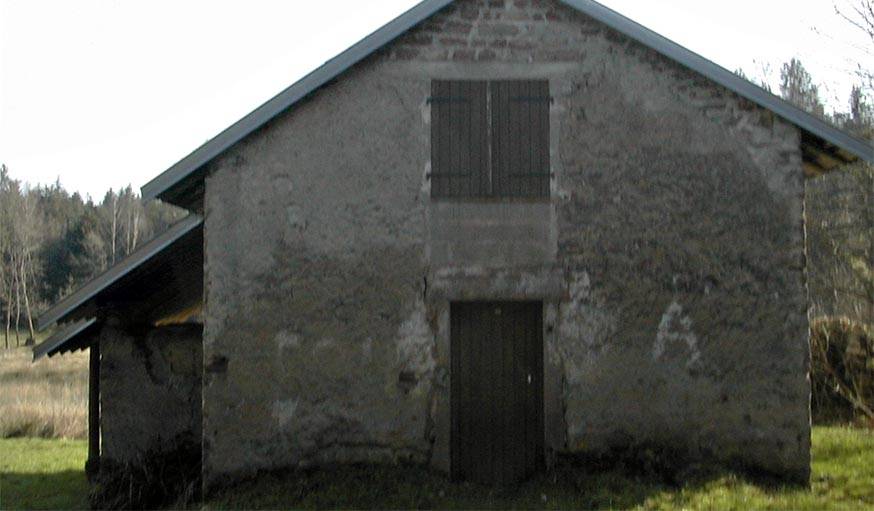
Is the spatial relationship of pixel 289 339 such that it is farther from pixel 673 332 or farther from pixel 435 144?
pixel 673 332

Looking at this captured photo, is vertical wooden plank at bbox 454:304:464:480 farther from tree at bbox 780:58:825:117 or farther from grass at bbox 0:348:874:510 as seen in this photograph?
tree at bbox 780:58:825:117

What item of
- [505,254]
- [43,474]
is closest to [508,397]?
[505,254]

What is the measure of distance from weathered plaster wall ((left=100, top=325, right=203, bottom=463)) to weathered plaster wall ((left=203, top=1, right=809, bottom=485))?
2291 mm

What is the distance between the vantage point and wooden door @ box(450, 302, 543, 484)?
1062 cm

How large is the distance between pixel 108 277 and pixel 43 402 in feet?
37.8

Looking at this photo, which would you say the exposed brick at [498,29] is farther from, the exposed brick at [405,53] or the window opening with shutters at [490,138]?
the exposed brick at [405,53]

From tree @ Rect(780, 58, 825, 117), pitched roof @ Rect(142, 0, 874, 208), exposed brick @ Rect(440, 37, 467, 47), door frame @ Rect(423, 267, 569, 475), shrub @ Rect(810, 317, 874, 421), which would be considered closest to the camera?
pitched roof @ Rect(142, 0, 874, 208)

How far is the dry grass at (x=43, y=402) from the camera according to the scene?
65.1 ft

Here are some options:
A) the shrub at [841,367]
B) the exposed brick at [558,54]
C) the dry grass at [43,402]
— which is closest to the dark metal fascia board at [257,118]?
the exposed brick at [558,54]

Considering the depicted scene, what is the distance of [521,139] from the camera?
417 inches

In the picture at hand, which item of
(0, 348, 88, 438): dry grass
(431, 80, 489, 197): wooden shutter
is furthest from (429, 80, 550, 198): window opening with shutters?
(0, 348, 88, 438): dry grass

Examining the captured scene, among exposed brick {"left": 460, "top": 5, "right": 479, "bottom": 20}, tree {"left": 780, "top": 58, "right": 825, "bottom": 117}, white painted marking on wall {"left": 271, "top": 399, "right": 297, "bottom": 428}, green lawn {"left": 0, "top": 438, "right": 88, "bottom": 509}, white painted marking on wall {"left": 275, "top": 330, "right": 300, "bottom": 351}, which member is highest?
tree {"left": 780, "top": 58, "right": 825, "bottom": 117}

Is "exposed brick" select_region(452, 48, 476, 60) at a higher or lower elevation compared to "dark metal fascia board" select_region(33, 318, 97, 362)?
higher

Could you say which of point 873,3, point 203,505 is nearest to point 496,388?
point 203,505
